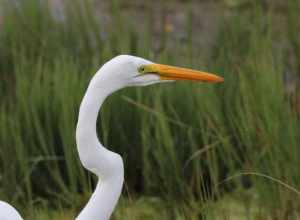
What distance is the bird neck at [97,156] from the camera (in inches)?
90.0

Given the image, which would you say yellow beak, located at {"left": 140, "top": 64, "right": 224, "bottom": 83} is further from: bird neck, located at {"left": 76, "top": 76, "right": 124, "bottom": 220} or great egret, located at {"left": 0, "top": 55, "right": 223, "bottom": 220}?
bird neck, located at {"left": 76, "top": 76, "right": 124, "bottom": 220}

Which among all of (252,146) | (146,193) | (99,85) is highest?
(99,85)

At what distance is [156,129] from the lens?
3670 mm

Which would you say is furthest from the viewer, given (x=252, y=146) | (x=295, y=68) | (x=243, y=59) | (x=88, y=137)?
(x=295, y=68)

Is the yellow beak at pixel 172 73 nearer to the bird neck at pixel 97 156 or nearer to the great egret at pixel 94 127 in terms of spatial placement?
the great egret at pixel 94 127

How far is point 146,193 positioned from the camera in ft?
12.9

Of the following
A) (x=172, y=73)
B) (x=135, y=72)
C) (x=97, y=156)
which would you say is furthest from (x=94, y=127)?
(x=172, y=73)

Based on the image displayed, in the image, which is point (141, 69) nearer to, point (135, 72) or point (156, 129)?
point (135, 72)

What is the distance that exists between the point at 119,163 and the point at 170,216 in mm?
1138

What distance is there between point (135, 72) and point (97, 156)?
227mm

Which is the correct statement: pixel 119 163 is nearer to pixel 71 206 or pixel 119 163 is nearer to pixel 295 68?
pixel 71 206

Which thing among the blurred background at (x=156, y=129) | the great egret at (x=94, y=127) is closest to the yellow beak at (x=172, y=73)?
the great egret at (x=94, y=127)

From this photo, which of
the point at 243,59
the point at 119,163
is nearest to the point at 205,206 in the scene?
the point at 119,163

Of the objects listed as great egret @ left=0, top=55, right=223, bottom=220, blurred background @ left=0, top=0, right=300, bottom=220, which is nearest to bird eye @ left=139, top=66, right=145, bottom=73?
great egret @ left=0, top=55, right=223, bottom=220
